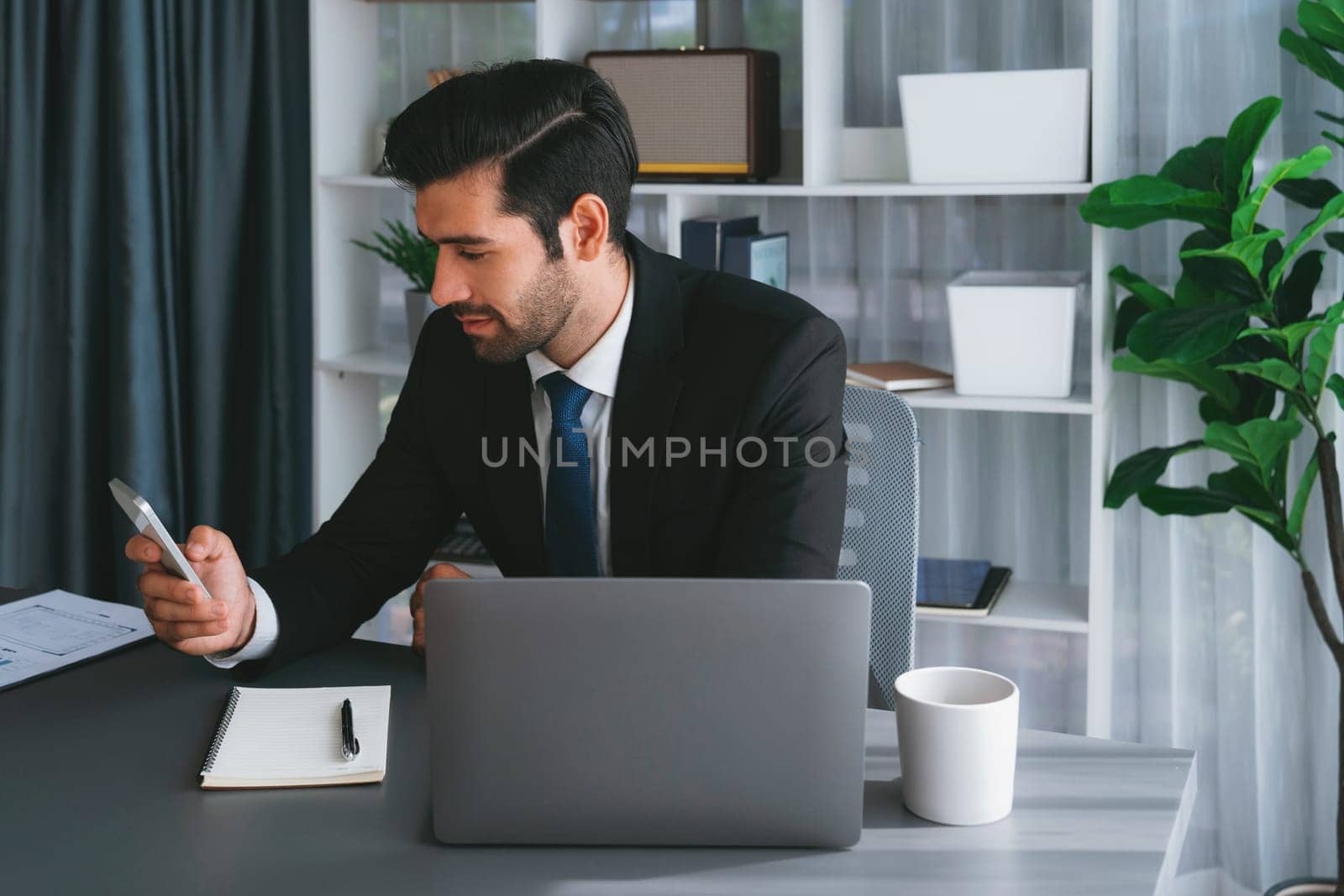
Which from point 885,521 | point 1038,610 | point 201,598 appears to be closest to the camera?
point 201,598

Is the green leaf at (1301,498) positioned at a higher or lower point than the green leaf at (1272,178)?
lower

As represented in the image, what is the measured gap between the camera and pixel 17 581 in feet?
9.64

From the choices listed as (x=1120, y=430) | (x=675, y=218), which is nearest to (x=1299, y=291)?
(x=1120, y=430)

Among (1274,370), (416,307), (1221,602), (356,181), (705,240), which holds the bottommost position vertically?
(1221,602)

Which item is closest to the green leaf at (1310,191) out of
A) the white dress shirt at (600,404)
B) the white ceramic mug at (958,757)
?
the white dress shirt at (600,404)

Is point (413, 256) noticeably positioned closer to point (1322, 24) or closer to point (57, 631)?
point (57, 631)

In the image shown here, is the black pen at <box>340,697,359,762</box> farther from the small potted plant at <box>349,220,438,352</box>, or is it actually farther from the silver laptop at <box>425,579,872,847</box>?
the small potted plant at <box>349,220,438,352</box>

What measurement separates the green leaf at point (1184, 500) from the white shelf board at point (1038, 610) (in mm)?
232

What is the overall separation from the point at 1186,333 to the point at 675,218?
0.88 metres

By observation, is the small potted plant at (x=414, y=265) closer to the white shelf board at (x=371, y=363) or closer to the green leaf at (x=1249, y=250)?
the white shelf board at (x=371, y=363)

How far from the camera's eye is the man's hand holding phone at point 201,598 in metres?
1.35

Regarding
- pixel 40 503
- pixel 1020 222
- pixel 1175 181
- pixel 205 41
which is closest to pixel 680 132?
pixel 1020 222

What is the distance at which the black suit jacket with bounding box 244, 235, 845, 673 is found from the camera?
1480mm

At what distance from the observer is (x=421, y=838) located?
1.08 meters
